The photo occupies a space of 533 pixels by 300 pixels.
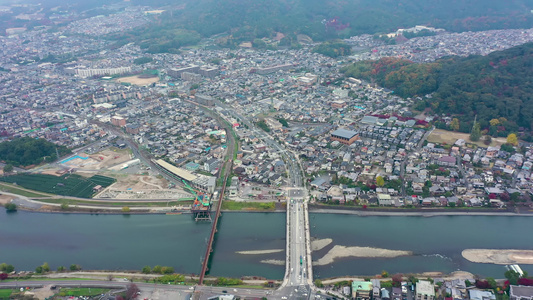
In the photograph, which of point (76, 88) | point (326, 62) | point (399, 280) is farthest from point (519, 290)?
point (76, 88)

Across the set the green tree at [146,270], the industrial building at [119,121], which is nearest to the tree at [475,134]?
the green tree at [146,270]

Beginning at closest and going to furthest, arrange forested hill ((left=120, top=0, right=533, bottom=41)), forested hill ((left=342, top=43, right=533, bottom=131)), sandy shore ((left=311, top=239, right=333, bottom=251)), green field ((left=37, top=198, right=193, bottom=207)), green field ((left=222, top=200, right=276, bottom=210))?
1. sandy shore ((left=311, top=239, right=333, bottom=251))
2. green field ((left=222, top=200, right=276, bottom=210))
3. green field ((left=37, top=198, right=193, bottom=207))
4. forested hill ((left=342, top=43, right=533, bottom=131))
5. forested hill ((left=120, top=0, right=533, bottom=41))

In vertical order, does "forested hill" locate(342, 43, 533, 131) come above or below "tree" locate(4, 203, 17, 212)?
above

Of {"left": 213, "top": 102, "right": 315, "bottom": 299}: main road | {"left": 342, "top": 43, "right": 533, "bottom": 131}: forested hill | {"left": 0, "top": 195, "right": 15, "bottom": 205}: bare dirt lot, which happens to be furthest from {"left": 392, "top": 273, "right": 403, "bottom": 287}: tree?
{"left": 0, "top": 195, "right": 15, "bottom": 205}: bare dirt lot

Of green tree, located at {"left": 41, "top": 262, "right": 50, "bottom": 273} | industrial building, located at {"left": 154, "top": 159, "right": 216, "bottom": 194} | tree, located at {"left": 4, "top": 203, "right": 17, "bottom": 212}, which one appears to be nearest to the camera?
green tree, located at {"left": 41, "top": 262, "right": 50, "bottom": 273}

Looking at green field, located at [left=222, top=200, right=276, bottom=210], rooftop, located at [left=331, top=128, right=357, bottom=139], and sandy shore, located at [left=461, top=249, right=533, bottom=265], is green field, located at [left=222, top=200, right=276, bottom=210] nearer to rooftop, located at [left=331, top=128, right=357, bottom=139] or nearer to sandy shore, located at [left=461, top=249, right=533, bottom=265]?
rooftop, located at [left=331, top=128, right=357, bottom=139]

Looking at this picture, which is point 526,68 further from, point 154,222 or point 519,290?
point 154,222

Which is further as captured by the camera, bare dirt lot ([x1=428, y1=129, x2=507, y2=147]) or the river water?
bare dirt lot ([x1=428, y1=129, x2=507, y2=147])
